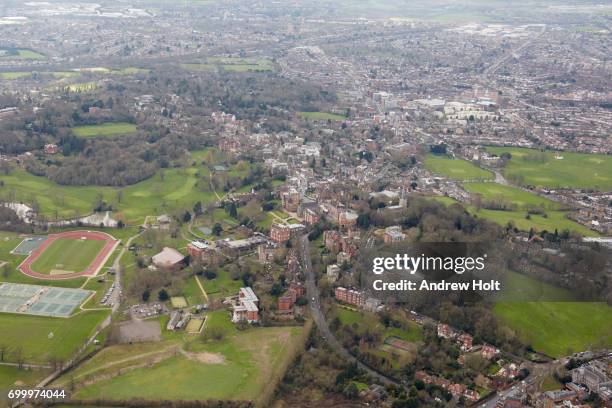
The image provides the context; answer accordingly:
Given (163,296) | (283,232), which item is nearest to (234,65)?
(283,232)

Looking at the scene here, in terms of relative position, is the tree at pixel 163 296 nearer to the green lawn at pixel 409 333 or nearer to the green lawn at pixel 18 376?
the green lawn at pixel 18 376

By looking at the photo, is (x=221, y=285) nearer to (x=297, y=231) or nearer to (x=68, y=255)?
(x=297, y=231)

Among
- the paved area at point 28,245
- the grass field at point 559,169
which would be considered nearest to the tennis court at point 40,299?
the paved area at point 28,245

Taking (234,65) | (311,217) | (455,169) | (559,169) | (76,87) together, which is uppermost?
(76,87)

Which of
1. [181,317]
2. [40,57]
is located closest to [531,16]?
[40,57]

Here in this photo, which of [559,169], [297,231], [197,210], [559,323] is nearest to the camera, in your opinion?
[559,323]

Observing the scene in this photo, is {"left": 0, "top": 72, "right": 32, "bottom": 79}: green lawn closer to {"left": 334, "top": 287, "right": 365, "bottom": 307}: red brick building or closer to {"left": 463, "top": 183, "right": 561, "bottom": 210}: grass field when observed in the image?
{"left": 463, "top": 183, "right": 561, "bottom": 210}: grass field
